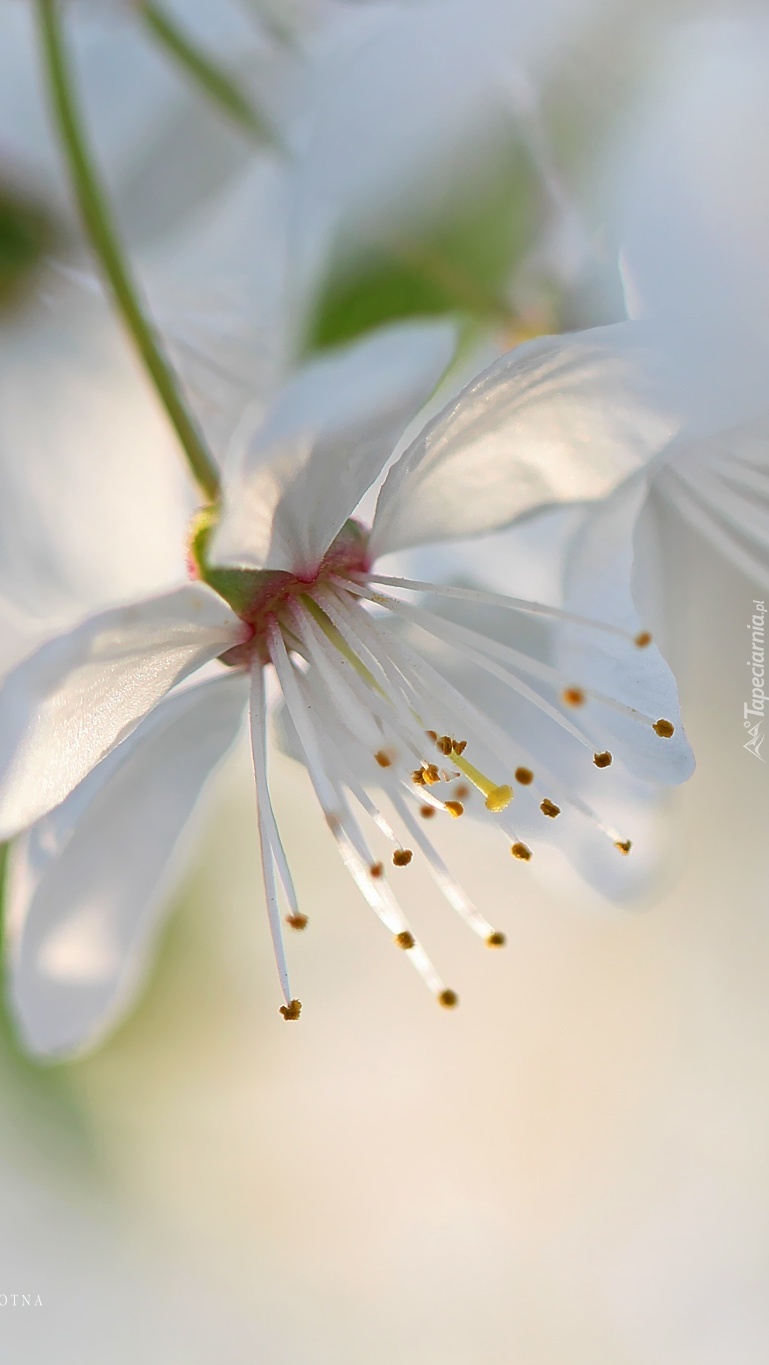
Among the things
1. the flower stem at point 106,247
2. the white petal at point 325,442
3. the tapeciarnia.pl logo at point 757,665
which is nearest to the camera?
the white petal at point 325,442

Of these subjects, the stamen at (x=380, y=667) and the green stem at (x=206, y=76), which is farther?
the green stem at (x=206, y=76)

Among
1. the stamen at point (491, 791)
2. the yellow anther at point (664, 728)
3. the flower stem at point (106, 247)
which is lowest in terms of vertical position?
the yellow anther at point (664, 728)

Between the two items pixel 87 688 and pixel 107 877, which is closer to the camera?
pixel 87 688

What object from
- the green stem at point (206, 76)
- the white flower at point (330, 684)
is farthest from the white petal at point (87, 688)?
the green stem at point (206, 76)

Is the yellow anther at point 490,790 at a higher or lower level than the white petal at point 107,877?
lower

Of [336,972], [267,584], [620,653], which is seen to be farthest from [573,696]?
[336,972]

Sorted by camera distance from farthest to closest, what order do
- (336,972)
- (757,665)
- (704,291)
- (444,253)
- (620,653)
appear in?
(336,972), (757,665), (444,253), (620,653), (704,291)

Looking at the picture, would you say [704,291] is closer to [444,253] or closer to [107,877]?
[444,253]

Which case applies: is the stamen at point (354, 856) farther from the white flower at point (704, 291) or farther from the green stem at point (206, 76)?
the green stem at point (206, 76)
